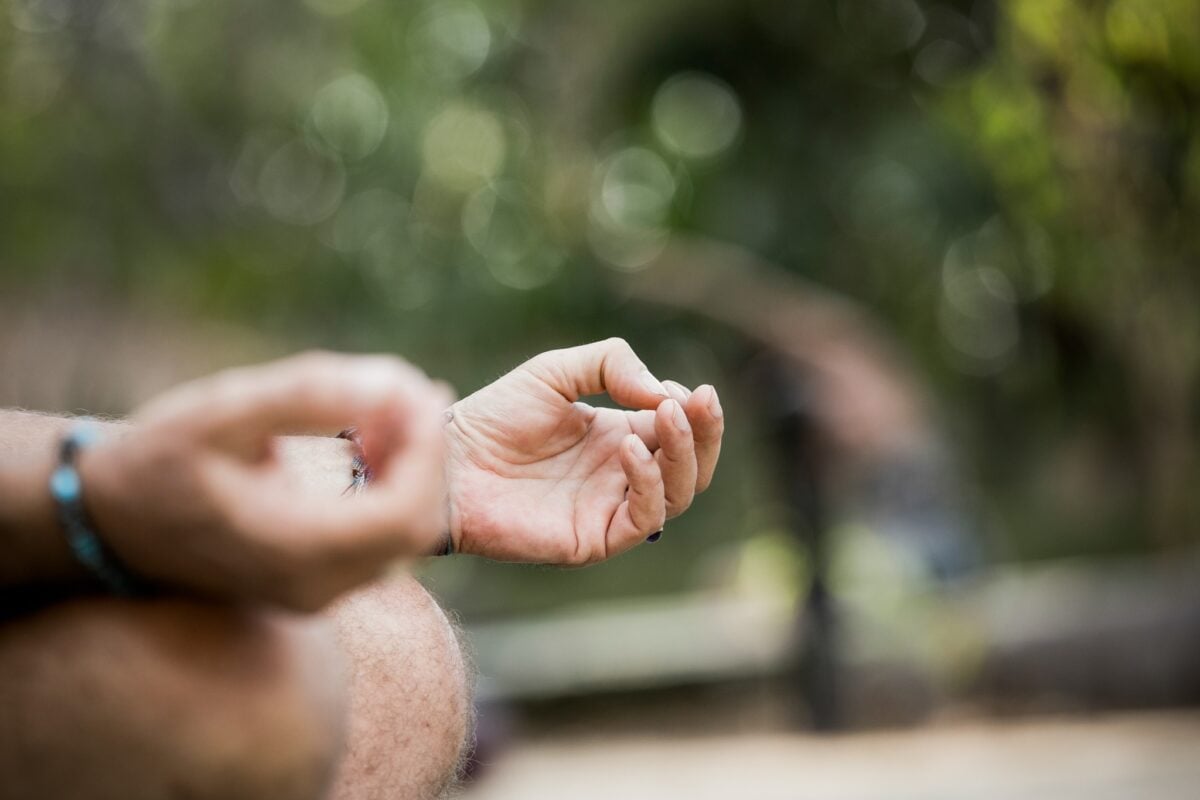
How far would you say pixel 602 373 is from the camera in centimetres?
A: 155

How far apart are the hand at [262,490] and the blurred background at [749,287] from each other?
9.16 feet

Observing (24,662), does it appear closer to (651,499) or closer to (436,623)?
(436,623)

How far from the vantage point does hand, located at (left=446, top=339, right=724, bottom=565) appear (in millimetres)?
1483

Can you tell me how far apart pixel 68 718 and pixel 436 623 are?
0.58 metres

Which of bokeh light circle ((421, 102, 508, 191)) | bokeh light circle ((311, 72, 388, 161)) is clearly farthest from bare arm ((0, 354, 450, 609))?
bokeh light circle ((311, 72, 388, 161))

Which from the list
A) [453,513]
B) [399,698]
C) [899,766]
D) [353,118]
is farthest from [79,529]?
A: [353,118]

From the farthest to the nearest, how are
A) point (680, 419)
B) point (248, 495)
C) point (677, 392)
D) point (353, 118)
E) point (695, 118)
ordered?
point (353, 118) → point (695, 118) → point (677, 392) → point (680, 419) → point (248, 495)

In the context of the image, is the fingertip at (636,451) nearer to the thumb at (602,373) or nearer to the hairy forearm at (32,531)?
the thumb at (602,373)

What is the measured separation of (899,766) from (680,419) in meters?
3.62

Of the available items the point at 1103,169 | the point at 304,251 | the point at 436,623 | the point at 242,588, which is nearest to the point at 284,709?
the point at 242,588

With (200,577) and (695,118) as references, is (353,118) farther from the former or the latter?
(200,577)

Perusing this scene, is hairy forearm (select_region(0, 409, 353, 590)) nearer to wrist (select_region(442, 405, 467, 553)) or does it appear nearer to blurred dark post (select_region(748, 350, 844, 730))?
wrist (select_region(442, 405, 467, 553))

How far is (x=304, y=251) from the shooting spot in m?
11.0

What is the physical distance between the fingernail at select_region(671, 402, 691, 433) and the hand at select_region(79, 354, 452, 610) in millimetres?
585
